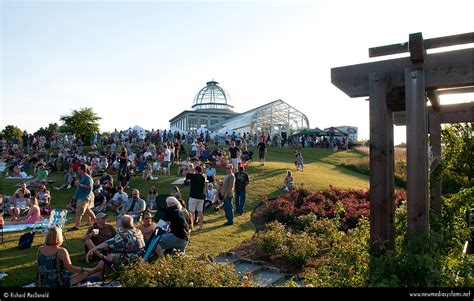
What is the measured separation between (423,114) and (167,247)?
5.15m

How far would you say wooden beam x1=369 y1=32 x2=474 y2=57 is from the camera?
4568 mm

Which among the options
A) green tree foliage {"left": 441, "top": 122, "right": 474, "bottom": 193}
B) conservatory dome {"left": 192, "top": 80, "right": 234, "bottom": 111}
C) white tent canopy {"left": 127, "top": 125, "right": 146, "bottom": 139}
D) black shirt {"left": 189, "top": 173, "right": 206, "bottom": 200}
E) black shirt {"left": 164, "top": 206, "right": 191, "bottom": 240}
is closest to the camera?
black shirt {"left": 164, "top": 206, "right": 191, "bottom": 240}

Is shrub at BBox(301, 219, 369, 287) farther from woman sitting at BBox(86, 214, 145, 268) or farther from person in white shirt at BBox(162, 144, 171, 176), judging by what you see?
person in white shirt at BBox(162, 144, 171, 176)

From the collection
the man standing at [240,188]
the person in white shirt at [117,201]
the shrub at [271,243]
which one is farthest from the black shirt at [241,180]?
the shrub at [271,243]

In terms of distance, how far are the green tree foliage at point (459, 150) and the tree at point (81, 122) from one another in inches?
1756

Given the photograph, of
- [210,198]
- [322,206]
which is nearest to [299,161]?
[210,198]

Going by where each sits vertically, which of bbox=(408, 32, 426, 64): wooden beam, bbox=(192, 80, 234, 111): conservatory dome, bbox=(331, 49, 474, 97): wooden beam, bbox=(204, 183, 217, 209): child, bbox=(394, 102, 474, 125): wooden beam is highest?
bbox=(192, 80, 234, 111): conservatory dome

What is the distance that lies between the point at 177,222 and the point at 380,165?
4.27 metres

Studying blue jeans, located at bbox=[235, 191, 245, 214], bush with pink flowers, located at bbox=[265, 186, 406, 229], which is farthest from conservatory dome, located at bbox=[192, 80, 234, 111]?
blue jeans, located at bbox=[235, 191, 245, 214]

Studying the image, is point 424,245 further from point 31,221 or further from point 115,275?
point 31,221

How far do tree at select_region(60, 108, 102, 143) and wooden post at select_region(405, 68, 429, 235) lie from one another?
4875 centimetres

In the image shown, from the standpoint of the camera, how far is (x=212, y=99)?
5922 cm

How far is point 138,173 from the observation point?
2159 centimetres
